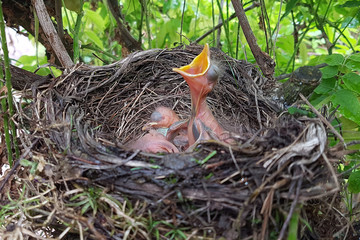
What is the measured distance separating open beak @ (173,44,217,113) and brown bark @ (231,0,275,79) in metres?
0.16

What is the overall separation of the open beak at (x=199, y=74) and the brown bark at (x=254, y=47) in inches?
6.2

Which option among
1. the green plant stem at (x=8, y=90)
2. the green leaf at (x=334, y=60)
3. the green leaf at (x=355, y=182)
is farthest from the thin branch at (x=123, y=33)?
the green leaf at (x=355, y=182)

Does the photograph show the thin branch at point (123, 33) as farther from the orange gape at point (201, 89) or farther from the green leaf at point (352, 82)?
→ the green leaf at point (352, 82)

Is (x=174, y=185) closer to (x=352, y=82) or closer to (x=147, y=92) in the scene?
(x=352, y=82)

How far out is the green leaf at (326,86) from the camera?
46.2 inches

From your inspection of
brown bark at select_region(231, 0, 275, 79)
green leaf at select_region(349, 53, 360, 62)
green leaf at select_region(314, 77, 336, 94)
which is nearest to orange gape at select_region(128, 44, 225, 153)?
brown bark at select_region(231, 0, 275, 79)

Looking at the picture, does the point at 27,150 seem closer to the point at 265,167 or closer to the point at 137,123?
the point at 265,167

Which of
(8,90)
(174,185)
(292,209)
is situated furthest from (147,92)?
(292,209)

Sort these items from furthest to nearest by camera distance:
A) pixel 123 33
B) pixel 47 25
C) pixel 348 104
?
1. pixel 123 33
2. pixel 47 25
3. pixel 348 104

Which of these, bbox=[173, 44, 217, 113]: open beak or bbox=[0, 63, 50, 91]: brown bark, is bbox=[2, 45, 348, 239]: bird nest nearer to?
bbox=[0, 63, 50, 91]: brown bark

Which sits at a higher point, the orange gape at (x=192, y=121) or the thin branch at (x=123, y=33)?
the thin branch at (x=123, y=33)

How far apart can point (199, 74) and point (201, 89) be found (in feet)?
0.25

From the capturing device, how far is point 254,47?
1351mm

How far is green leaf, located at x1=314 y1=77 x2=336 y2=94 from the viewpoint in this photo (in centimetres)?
117
